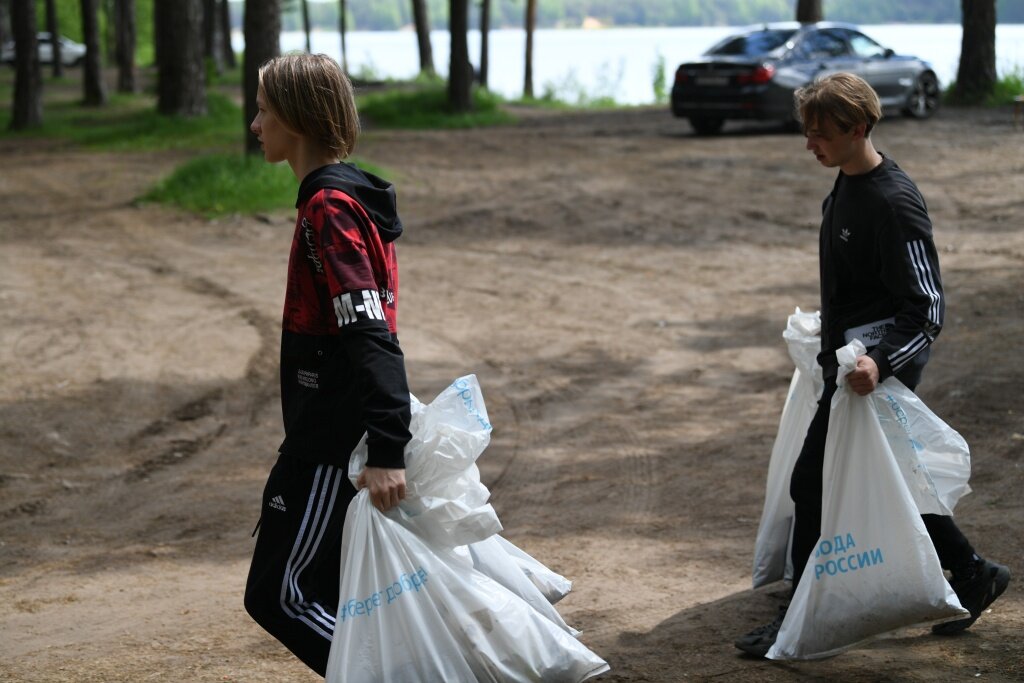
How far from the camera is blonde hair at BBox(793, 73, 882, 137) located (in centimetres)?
371

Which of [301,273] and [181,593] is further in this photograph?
[181,593]

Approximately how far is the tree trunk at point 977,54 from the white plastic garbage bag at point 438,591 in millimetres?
20468

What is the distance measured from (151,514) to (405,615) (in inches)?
130

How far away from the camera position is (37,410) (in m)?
7.40

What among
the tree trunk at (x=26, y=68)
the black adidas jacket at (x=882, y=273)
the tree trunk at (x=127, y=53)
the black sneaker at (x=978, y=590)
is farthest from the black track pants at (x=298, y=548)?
the tree trunk at (x=127, y=53)

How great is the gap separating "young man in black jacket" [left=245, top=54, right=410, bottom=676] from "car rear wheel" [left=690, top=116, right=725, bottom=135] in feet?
55.9

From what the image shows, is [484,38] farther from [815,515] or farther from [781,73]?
[815,515]

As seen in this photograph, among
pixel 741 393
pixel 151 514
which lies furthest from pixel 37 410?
pixel 741 393

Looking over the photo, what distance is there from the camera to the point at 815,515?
3.95m

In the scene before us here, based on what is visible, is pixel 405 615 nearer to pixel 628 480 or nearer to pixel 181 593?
pixel 181 593

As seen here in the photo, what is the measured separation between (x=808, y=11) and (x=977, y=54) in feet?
10.0

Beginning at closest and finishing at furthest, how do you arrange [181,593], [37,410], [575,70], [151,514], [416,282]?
[181,593] < [151,514] < [37,410] < [416,282] < [575,70]

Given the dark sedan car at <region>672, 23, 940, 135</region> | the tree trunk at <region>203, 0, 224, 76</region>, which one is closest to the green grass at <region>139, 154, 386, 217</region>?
the dark sedan car at <region>672, 23, 940, 135</region>

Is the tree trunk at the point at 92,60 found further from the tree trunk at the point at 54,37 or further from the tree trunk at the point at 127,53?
the tree trunk at the point at 54,37
